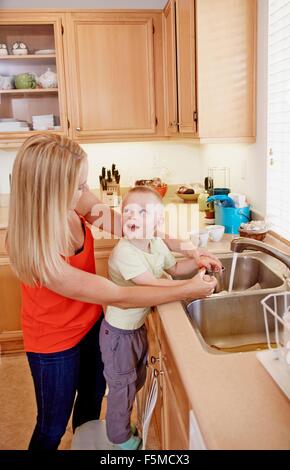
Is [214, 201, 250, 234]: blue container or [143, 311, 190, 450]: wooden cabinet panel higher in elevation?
[214, 201, 250, 234]: blue container

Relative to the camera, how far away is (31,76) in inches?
113

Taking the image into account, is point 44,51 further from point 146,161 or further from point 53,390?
point 53,390

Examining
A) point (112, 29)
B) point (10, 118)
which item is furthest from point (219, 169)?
point (10, 118)

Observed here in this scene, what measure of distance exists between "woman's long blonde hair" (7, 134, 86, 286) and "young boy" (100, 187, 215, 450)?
24cm

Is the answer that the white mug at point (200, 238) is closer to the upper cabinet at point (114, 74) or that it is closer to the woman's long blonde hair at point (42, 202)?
the woman's long blonde hair at point (42, 202)

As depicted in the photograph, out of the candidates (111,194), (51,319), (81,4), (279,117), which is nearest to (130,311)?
(51,319)

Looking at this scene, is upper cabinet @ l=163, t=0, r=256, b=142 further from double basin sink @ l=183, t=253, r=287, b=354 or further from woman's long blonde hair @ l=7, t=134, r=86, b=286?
woman's long blonde hair @ l=7, t=134, r=86, b=286

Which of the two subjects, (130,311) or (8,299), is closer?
(130,311)

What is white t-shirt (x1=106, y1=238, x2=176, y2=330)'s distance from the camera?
1317mm

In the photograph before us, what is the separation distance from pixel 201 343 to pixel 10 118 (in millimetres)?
2339

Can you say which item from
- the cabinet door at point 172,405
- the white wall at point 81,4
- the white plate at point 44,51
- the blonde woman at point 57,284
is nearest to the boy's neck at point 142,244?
the blonde woman at point 57,284

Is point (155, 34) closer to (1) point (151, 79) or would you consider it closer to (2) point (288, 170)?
(1) point (151, 79)

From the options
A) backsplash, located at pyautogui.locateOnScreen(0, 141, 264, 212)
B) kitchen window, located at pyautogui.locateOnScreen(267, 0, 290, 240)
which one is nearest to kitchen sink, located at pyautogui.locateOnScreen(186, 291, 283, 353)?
kitchen window, located at pyautogui.locateOnScreen(267, 0, 290, 240)

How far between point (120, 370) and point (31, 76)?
2.20 metres
